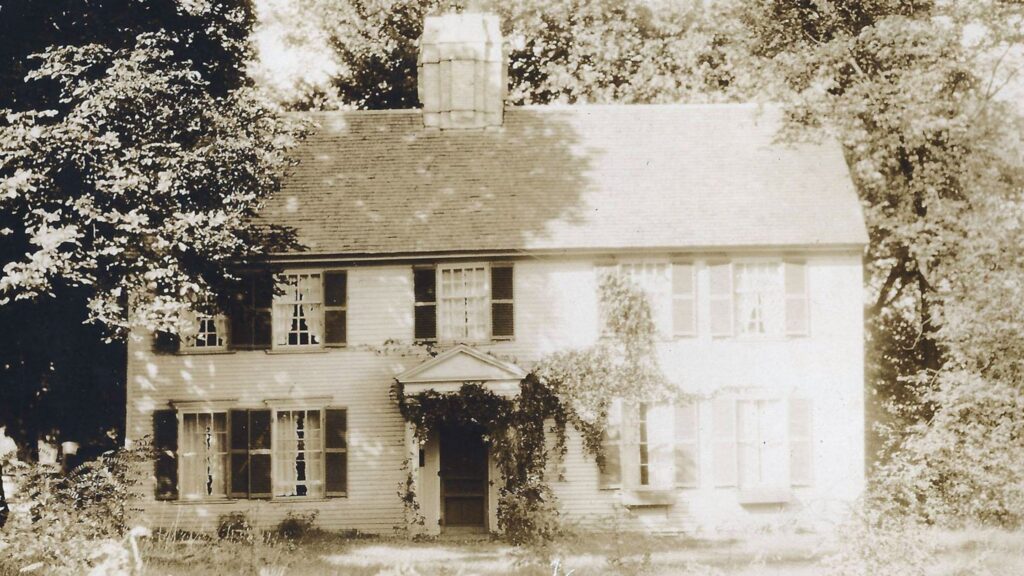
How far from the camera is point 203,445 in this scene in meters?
20.8

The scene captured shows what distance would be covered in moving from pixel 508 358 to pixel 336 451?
4.02 metres

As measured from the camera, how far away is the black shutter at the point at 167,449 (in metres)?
20.5

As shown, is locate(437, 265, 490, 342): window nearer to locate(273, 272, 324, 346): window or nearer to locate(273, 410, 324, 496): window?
locate(273, 272, 324, 346): window

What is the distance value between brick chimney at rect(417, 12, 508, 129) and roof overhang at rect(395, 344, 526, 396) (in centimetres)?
621

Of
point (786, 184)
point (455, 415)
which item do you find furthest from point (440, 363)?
point (786, 184)

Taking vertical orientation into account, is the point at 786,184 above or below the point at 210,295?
above

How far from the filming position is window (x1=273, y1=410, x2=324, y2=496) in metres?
20.6

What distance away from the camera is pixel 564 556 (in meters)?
16.3

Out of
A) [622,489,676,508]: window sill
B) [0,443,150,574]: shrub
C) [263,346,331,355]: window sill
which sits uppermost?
[263,346,331,355]: window sill

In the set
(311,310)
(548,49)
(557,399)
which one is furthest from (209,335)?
(548,49)

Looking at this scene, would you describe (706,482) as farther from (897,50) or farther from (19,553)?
(19,553)

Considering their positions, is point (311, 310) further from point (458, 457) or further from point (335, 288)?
point (458, 457)

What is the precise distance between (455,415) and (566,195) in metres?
5.42

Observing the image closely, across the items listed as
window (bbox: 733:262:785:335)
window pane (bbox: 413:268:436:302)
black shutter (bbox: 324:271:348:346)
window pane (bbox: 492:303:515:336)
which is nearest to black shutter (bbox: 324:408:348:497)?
black shutter (bbox: 324:271:348:346)
